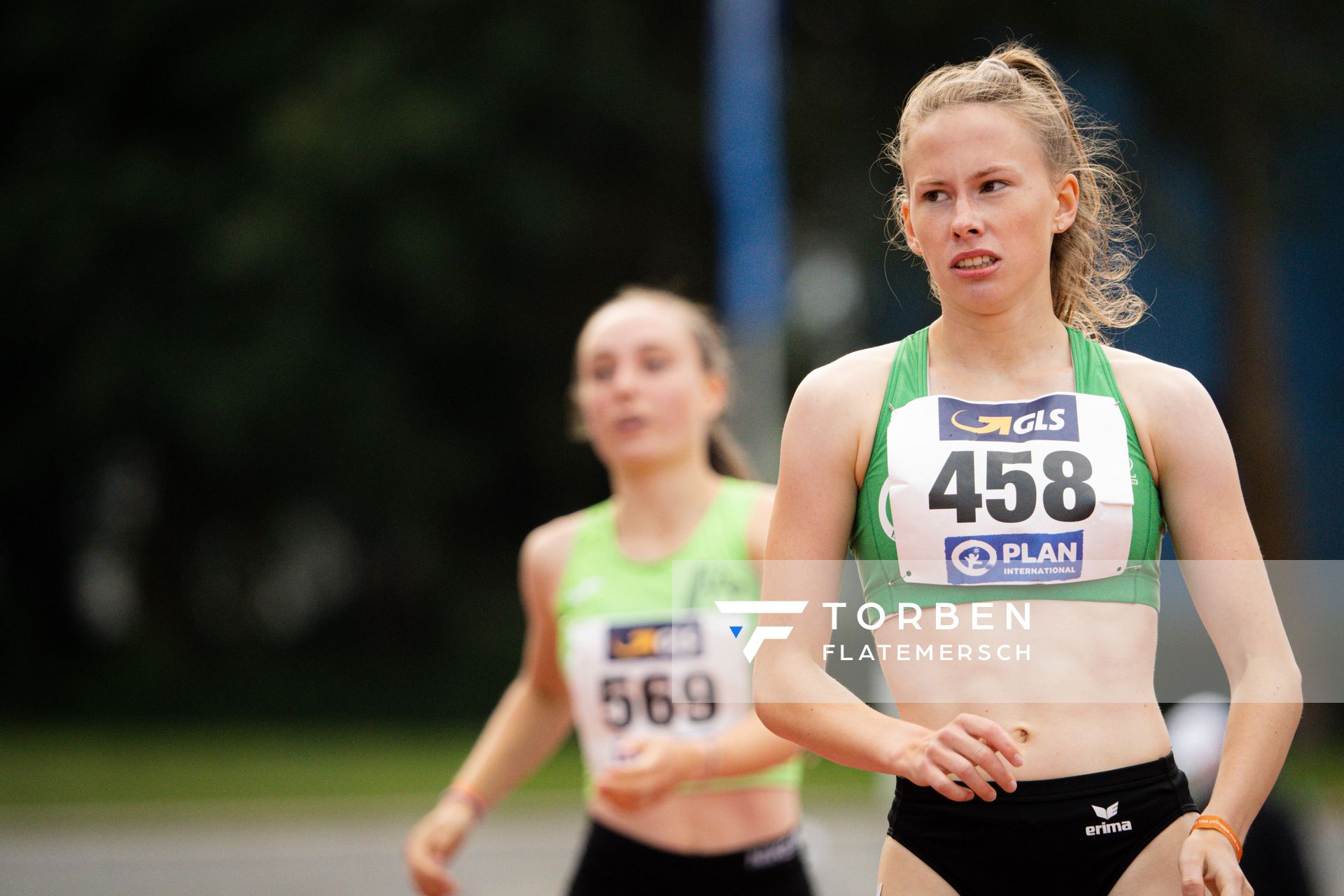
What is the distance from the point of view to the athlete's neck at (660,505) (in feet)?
13.9

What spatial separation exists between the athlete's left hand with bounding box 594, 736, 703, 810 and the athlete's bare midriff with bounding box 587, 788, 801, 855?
0.41m

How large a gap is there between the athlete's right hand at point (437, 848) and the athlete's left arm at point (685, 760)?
0.53m

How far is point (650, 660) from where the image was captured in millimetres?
4066

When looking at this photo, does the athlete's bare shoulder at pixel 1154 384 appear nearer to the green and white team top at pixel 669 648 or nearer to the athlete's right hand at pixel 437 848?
the green and white team top at pixel 669 648

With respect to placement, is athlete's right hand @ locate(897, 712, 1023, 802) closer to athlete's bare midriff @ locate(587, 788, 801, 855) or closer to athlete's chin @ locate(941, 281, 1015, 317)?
athlete's chin @ locate(941, 281, 1015, 317)

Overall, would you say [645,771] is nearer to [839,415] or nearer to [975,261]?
[839,415]

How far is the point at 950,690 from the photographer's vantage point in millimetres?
2428

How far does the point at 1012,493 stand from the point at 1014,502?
0.5 inches

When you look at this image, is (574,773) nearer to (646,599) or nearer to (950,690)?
(646,599)

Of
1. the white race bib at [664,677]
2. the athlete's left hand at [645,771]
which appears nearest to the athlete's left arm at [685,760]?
the athlete's left hand at [645,771]

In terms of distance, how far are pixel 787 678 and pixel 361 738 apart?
15382mm

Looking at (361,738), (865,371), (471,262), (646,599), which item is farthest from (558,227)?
(865,371)

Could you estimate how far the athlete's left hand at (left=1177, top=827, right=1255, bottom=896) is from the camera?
7.18 ft

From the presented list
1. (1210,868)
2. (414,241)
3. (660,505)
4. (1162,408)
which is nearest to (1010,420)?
(1162,408)
